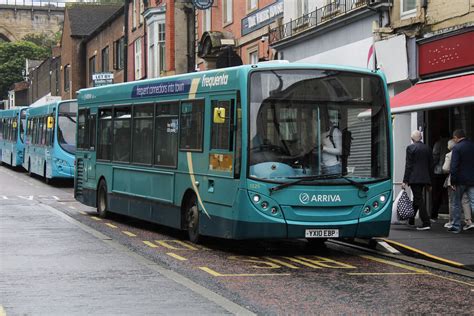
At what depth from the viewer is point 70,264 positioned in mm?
10773

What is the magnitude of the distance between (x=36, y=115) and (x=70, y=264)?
2268 centimetres

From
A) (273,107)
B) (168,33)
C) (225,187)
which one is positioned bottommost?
(225,187)

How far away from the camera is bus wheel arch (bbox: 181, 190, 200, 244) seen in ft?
42.8

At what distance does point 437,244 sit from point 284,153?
3139 mm

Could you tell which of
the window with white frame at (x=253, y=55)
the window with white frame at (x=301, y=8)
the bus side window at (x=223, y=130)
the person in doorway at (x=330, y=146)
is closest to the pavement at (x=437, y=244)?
the person in doorway at (x=330, y=146)

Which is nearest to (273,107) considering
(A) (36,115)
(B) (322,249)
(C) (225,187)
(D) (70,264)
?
(C) (225,187)

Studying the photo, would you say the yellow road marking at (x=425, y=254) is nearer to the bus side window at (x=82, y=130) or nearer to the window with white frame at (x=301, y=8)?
the bus side window at (x=82, y=130)

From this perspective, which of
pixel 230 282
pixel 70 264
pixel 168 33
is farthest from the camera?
pixel 168 33

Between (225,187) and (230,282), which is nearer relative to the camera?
(230,282)

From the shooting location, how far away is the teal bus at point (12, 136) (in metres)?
37.5

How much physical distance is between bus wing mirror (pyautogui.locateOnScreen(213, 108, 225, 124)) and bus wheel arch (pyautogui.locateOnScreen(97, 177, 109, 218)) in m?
5.69

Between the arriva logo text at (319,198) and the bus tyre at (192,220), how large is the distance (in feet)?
6.74

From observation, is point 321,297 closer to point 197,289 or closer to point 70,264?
point 197,289

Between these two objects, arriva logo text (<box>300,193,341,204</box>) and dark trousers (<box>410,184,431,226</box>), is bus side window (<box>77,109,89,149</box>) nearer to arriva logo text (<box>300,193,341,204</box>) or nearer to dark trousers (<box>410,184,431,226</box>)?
dark trousers (<box>410,184,431,226</box>)
